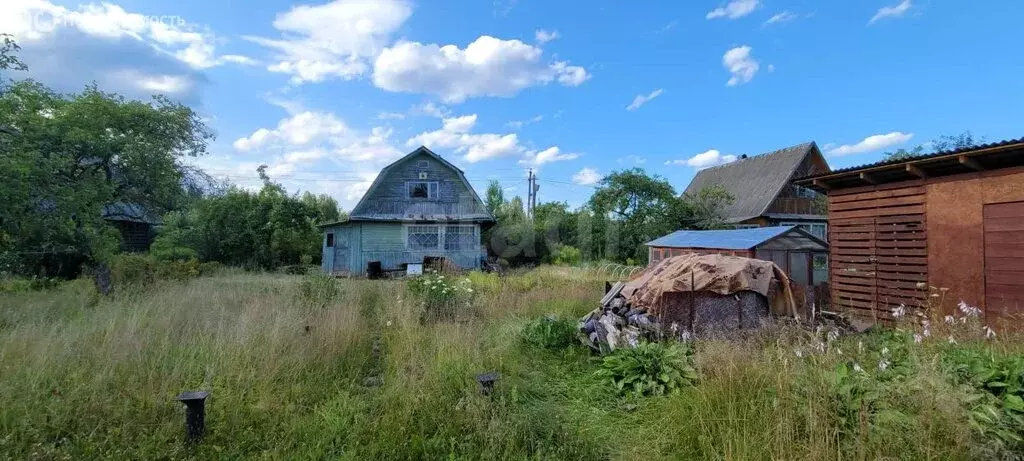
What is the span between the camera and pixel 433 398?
4.04 metres

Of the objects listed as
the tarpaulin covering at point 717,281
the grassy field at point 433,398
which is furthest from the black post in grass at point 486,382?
the tarpaulin covering at point 717,281

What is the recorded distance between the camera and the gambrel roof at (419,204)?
68.0 ft

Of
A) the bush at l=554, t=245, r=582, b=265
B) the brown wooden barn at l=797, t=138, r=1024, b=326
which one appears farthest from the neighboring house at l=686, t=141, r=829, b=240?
the brown wooden barn at l=797, t=138, r=1024, b=326

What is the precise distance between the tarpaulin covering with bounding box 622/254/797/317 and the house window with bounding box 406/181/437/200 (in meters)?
16.0

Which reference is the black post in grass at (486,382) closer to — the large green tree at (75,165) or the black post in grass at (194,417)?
the black post in grass at (194,417)

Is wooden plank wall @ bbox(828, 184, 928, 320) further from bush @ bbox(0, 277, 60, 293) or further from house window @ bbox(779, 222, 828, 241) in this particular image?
bush @ bbox(0, 277, 60, 293)

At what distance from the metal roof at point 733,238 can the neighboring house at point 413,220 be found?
30.6 ft

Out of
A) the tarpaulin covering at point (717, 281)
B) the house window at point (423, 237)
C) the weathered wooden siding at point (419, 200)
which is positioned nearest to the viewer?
the tarpaulin covering at point (717, 281)

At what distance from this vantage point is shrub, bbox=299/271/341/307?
7706mm

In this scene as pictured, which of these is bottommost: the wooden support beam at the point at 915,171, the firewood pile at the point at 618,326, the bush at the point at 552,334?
the bush at the point at 552,334

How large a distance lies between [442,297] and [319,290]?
7.19 ft

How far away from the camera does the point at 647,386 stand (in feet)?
14.1

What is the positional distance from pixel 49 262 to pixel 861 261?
18.9m

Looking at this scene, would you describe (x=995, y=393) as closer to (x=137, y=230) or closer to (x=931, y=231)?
(x=931, y=231)
